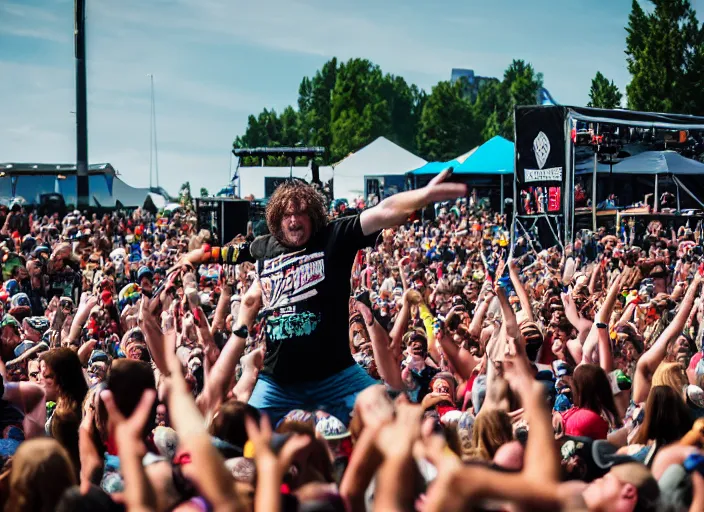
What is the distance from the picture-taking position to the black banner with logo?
18.5 meters

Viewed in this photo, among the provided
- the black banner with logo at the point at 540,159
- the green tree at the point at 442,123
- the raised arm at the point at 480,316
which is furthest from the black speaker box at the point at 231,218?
the green tree at the point at 442,123

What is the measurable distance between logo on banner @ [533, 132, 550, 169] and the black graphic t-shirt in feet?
47.3

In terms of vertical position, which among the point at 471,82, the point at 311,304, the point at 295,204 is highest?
the point at 471,82

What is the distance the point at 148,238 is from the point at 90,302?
18513 millimetres

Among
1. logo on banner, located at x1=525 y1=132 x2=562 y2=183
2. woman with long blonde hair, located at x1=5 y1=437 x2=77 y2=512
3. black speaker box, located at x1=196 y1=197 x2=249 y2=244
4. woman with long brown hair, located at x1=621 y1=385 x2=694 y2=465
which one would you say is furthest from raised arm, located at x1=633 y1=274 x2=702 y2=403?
black speaker box, located at x1=196 y1=197 x2=249 y2=244

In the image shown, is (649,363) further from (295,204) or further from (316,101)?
(316,101)

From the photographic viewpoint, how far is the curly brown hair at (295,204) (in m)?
4.84

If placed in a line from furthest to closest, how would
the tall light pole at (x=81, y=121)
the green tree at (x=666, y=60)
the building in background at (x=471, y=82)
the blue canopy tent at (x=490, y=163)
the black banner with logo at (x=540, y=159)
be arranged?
1. the building in background at (x=471, y=82)
2. the green tree at (x=666, y=60)
3. the blue canopy tent at (x=490, y=163)
4. the tall light pole at (x=81, y=121)
5. the black banner with logo at (x=540, y=159)

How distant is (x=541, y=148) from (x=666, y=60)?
84.2ft

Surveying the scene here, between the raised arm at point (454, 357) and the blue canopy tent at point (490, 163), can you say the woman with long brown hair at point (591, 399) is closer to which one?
the raised arm at point (454, 357)

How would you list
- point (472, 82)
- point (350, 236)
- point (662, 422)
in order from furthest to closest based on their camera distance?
point (472, 82) < point (350, 236) < point (662, 422)

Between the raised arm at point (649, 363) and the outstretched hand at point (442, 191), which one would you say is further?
the raised arm at point (649, 363)

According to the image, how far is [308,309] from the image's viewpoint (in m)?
4.75

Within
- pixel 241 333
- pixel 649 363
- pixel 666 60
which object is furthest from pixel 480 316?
pixel 666 60
